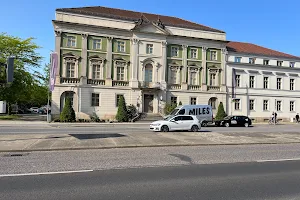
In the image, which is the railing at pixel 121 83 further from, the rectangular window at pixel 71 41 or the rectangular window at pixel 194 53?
the rectangular window at pixel 194 53

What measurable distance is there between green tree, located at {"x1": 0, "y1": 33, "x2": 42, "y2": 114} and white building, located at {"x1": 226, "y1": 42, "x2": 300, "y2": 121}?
3095 centimetres

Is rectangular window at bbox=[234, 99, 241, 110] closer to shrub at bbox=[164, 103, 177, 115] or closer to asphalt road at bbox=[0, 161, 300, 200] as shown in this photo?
shrub at bbox=[164, 103, 177, 115]

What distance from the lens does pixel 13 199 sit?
512 centimetres

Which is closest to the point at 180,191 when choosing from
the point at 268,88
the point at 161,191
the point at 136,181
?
the point at 161,191

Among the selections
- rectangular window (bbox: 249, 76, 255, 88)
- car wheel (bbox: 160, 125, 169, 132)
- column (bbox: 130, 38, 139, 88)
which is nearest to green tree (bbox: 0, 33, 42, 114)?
column (bbox: 130, 38, 139, 88)

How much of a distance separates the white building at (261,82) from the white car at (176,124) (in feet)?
83.0

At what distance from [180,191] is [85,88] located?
3344 cm

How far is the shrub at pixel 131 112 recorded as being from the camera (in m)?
37.2

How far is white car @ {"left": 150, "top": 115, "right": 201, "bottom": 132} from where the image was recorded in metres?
20.6

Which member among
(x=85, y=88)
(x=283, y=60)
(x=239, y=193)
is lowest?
(x=239, y=193)

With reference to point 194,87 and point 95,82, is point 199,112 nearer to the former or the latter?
point 194,87

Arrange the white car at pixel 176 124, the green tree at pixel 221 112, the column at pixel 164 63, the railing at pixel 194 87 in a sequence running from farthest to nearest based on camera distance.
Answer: the railing at pixel 194 87, the column at pixel 164 63, the green tree at pixel 221 112, the white car at pixel 176 124

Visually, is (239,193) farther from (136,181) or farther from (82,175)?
(82,175)

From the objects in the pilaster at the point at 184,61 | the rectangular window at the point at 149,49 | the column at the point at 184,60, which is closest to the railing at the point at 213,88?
the pilaster at the point at 184,61
